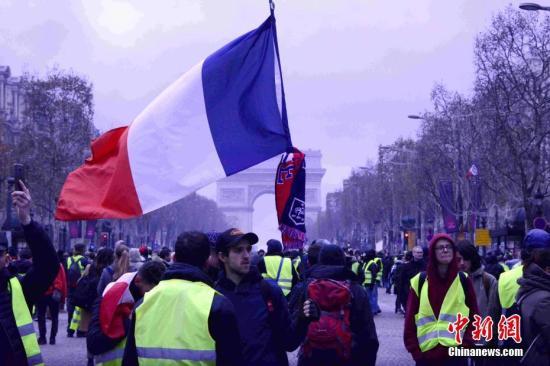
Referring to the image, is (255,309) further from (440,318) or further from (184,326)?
(440,318)

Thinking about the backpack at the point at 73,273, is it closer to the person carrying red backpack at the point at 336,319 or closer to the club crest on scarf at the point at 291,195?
the club crest on scarf at the point at 291,195

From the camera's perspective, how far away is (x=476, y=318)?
360 inches

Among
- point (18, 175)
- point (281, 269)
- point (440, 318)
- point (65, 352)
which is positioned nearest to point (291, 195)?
point (440, 318)

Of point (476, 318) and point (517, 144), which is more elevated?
point (517, 144)

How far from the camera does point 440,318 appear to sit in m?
9.06

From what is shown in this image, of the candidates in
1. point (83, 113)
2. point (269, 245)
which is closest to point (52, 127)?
point (83, 113)

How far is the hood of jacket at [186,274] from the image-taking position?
641 cm

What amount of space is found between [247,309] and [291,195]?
3.71 meters

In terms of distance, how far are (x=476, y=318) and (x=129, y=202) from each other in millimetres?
2826

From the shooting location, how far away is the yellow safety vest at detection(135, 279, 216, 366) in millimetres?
6156

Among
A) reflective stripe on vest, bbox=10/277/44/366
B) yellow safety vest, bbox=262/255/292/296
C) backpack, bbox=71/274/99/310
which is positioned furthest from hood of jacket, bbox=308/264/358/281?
backpack, bbox=71/274/99/310

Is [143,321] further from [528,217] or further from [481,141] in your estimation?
[481,141]

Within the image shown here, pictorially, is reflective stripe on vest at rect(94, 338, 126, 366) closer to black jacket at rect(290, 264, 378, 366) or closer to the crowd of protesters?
the crowd of protesters

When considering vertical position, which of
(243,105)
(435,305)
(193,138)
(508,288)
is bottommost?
(435,305)
